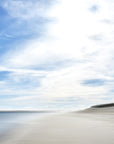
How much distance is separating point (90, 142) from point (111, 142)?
0.77 m

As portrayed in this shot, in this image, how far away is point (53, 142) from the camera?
19.4 ft

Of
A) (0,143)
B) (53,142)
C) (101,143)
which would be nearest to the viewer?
(101,143)

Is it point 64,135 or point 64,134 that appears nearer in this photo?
point 64,135

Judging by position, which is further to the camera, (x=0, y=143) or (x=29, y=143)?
(x=0, y=143)

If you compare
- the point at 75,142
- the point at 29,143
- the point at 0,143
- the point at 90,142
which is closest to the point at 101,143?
the point at 90,142

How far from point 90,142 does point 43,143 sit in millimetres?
1749

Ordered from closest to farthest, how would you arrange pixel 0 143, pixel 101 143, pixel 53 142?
pixel 101 143, pixel 53 142, pixel 0 143

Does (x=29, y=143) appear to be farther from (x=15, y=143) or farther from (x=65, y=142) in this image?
(x=65, y=142)

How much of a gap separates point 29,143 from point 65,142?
A: 1359mm

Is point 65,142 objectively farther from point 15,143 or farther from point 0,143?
point 0,143

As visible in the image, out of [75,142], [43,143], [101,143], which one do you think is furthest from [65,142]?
[101,143]

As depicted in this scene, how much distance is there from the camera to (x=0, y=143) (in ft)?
20.9

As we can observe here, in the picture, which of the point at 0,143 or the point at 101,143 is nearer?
the point at 101,143

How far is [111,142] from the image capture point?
18.8 ft
